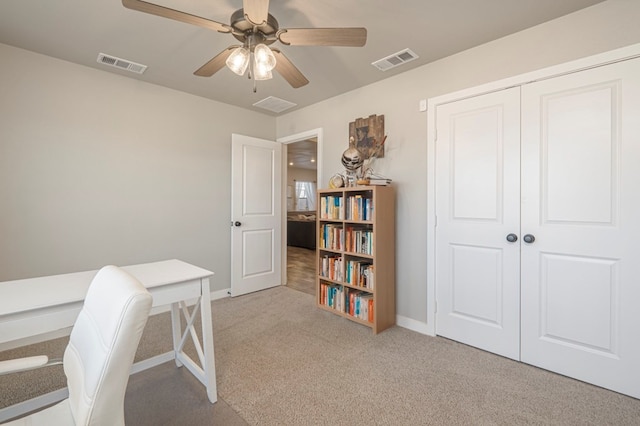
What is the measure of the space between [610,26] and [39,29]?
396 cm

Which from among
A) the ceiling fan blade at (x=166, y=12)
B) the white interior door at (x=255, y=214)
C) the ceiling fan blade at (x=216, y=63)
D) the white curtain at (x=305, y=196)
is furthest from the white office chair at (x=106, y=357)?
the white curtain at (x=305, y=196)

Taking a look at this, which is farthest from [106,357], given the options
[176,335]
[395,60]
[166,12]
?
[395,60]

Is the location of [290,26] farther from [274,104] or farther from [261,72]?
[274,104]

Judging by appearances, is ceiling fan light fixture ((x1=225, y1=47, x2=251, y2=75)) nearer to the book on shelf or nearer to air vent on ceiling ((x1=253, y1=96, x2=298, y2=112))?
the book on shelf

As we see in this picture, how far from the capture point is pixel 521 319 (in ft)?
7.14

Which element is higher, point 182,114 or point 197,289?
point 182,114

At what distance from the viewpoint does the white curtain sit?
10.5m

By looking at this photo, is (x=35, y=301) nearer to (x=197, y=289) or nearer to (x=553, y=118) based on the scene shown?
(x=197, y=289)

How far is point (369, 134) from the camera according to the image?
3.07m

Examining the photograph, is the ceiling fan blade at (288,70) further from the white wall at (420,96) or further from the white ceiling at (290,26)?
the white wall at (420,96)

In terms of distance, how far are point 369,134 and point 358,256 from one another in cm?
130

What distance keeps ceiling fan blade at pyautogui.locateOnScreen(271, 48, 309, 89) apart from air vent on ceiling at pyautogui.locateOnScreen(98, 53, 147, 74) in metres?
1.62

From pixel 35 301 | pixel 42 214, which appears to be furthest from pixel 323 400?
pixel 42 214

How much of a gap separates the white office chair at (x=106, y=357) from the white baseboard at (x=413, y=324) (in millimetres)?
2426
